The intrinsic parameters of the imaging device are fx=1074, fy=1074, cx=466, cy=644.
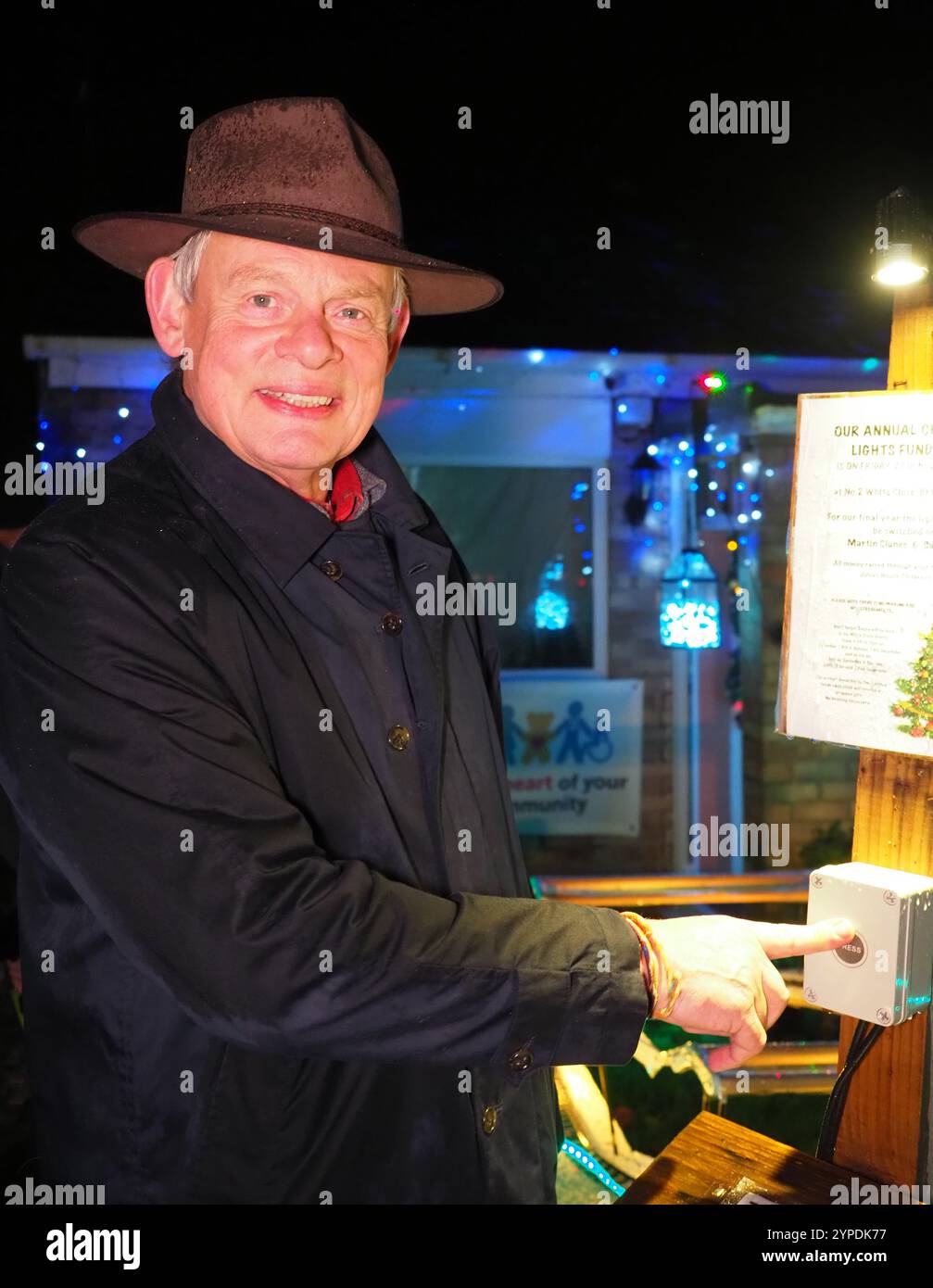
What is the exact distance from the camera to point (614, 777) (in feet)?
22.0

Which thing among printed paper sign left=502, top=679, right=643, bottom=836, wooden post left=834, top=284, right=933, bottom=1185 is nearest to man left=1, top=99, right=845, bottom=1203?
wooden post left=834, top=284, right=933, bottom=1185

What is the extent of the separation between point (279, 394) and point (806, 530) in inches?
33.1

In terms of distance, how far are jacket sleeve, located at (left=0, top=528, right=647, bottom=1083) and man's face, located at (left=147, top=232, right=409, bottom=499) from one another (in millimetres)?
409

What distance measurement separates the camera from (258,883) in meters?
1.23

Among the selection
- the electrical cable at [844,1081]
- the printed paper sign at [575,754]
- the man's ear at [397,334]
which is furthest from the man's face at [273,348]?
the printed paper sign at [575,754]

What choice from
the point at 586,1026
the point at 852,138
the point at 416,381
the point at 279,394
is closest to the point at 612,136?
the point at 852,138

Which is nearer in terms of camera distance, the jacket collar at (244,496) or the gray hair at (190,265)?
the jacket collar at (244,496)

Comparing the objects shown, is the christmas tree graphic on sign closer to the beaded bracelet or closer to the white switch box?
the white switch box

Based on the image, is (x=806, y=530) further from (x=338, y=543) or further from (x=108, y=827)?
(x=108, y=827)

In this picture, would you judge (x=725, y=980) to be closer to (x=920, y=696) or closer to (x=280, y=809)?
(x=920, y=696)

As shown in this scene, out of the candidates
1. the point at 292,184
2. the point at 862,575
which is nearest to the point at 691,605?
the point at 862,575

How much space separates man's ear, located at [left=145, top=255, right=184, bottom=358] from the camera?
180 centimetres

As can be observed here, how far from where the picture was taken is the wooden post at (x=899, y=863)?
1.54 metres

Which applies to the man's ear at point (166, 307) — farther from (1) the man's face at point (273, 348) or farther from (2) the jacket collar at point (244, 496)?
(2) the jacket collar at point (244, 496)
